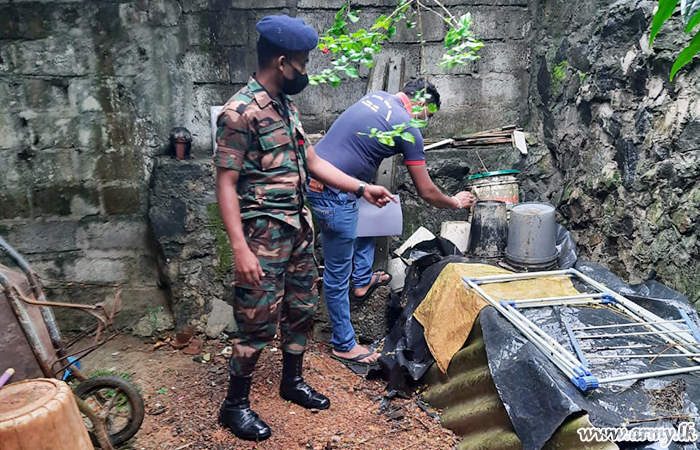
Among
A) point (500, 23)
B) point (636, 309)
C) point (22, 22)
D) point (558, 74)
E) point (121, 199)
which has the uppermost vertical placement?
point (500, 23)

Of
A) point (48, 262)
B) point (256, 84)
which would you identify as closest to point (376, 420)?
point (256, 84)

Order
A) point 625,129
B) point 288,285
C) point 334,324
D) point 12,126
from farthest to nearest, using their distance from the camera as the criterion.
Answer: point 12,126 → point 334,324 → point 625,129 → point 288,285

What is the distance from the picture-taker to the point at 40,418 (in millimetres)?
1877

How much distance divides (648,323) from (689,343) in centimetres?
21

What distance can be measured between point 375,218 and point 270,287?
1.45m

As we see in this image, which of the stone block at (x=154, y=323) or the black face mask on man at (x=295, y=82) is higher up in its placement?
the black face mask on man at (x=295, y=82)

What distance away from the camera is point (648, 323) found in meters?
2.69

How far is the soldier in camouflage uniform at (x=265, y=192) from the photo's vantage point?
8.32ft

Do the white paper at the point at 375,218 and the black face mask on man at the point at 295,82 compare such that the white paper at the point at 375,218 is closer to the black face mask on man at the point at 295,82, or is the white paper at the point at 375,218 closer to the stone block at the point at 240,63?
the black face mask on man at the point at 295,82

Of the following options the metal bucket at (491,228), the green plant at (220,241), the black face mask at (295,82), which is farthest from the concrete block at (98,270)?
the metal bucket at (491,228)

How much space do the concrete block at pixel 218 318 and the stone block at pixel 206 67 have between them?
1910mm

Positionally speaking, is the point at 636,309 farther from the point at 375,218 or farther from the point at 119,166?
the point at 119,166

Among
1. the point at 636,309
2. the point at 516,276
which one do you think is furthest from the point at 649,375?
the point at 516,276

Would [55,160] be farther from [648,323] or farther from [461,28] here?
[648,323]
